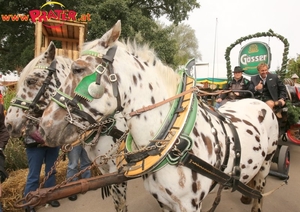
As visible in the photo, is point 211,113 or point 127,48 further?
point 211,113

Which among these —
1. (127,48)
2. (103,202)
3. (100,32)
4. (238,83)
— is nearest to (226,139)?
(127,48)

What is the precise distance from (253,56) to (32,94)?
4013 millimetres

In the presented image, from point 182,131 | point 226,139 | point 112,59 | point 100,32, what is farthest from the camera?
point 100,32

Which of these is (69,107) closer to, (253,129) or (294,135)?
(253,129)

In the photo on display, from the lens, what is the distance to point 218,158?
180 centimetres

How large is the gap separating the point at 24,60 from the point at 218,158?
39.8 feet

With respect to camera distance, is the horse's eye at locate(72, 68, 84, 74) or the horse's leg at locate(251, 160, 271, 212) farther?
the horse's leg at locate(251, 160, 271, 212)

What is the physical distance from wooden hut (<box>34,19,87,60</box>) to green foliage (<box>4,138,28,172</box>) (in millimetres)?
1743

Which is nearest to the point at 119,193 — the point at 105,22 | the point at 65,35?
the point at 65,35

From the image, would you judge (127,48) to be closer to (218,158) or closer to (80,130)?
(80,130)

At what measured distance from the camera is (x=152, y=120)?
1.59m

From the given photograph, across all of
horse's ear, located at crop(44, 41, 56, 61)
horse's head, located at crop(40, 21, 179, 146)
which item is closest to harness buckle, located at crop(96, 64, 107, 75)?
horse's head, located at crop(40, 21, 179, 146)

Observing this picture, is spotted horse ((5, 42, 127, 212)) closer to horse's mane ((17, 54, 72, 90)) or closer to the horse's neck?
horse's mane ((17, 54, 72, 90))

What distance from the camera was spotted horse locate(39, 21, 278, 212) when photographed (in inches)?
56.0
